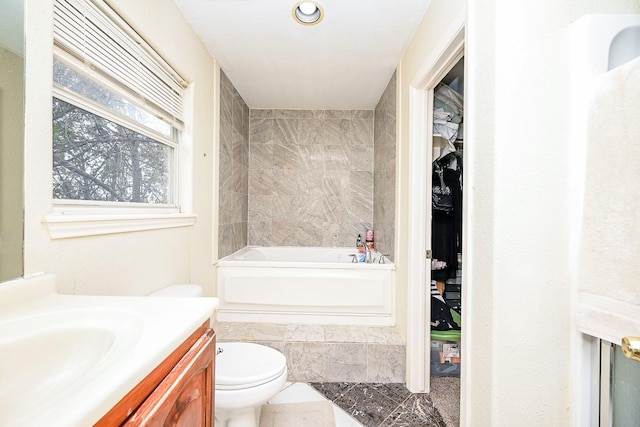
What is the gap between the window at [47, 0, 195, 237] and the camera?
1.05 metres

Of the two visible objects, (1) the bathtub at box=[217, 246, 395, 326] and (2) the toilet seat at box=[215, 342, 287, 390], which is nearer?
(2) the toilet seat at box=[215, 342, 287, 390]

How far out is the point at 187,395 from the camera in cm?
66

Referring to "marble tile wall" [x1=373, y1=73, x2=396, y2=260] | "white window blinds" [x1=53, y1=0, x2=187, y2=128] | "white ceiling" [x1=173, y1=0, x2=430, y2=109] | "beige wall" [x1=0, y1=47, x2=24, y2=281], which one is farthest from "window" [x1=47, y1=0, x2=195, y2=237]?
"marble tile wall" [x1=373, y1=73, x2=396, y2=260]

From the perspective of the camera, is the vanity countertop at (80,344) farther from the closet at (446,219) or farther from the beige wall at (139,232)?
the closet at (446,219)

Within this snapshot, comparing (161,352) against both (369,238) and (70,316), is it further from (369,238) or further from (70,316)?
(369,238)

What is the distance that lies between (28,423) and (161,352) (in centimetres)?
21

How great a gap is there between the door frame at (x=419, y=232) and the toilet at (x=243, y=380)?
0.96m

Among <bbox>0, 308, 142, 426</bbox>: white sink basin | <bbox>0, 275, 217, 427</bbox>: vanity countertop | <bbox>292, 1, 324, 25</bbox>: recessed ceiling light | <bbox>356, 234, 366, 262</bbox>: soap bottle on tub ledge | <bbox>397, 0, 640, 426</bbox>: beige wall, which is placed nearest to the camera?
<bbox>0, 275, 217, 427</bbox>: vanity countertop

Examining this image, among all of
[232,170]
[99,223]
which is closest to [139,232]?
[99,223]

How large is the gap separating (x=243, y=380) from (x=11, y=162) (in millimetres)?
1067

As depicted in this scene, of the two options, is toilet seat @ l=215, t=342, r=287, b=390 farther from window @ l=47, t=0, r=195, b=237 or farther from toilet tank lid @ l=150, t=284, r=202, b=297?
window @ l=47, t=0, r=195, b=237

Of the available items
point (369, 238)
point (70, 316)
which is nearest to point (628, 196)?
point (70, 316)

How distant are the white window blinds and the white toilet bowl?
1305 mm

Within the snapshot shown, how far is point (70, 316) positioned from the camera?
714 mm
